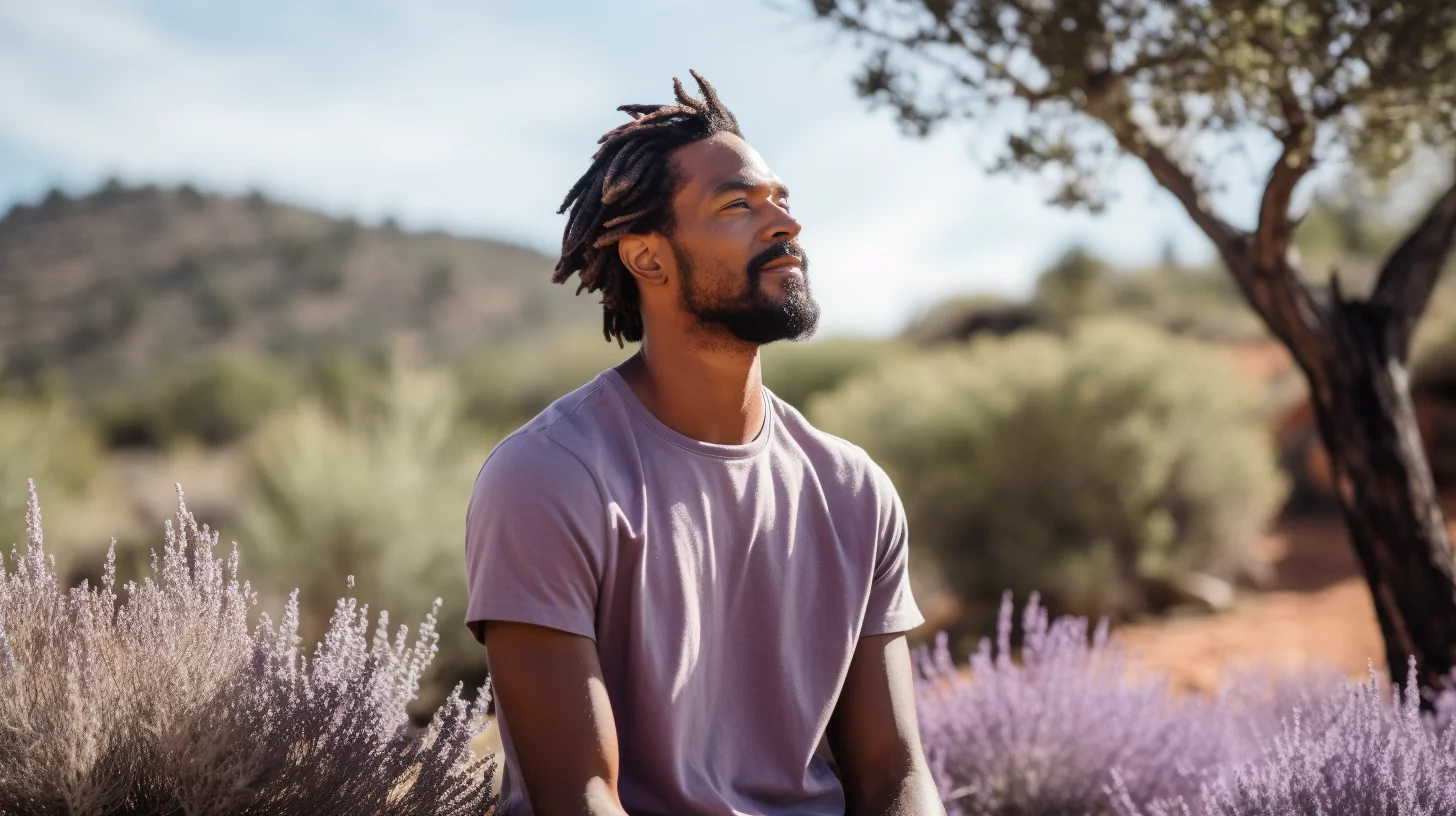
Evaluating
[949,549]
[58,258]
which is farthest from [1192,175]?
[58,258]

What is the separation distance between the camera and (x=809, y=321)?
8.18 feet

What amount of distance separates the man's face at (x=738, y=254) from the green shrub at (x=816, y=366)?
12.3 m

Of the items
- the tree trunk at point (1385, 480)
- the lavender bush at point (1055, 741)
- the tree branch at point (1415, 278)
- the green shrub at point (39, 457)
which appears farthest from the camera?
the green shrub at point (39, 457)

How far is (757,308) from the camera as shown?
245 centimetres

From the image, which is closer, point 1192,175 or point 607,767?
point 607,767

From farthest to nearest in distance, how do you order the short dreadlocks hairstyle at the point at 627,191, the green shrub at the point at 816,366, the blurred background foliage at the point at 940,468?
the green shrub at the point at 816,366
the blurred background foliage at the point at 940,468
the short dreadlocks hairstyle at the point at 627,191

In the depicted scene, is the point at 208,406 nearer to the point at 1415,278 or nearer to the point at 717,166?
the point at 1415,278

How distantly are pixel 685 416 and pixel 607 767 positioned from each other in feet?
2.40

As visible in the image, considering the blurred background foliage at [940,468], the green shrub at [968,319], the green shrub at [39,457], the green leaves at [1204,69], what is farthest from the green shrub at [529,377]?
the green leaves at [1204,69]

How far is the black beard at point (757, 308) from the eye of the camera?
245 cm

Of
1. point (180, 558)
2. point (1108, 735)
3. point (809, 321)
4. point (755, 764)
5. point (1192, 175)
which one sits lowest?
point (1108, 735)

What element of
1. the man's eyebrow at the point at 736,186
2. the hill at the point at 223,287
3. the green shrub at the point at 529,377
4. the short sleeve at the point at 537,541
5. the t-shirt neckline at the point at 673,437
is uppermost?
the hill at the point at 223,287

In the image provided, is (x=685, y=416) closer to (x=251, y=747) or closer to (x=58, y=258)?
(x=251, y=747)

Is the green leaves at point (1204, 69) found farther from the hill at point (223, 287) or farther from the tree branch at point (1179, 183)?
the hill at point (223, 287)
